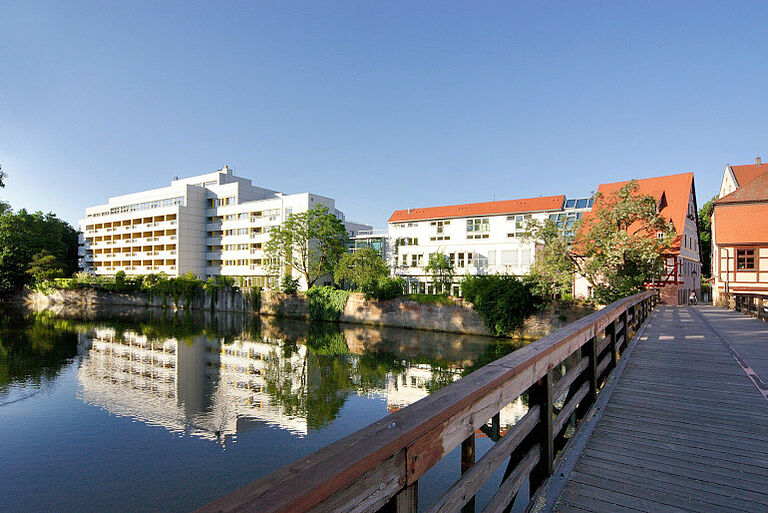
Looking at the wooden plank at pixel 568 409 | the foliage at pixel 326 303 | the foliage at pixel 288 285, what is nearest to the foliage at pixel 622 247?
the foliage at pixel 326 303

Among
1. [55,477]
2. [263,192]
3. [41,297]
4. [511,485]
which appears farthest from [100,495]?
[41,297]

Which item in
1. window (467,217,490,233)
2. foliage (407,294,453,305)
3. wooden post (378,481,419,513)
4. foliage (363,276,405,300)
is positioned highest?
window (467,217,490,233)

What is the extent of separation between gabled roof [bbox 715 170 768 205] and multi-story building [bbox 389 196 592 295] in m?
9.77

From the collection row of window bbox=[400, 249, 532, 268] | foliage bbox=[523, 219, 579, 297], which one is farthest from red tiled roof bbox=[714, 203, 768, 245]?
row of window bbox=[400, 249, 532, 268]

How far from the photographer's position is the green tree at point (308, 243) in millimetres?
44031

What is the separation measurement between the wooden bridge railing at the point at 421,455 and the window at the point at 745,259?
104ft

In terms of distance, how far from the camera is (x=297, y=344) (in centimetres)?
2850

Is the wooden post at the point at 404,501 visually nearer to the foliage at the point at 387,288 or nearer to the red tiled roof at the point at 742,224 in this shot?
→ the red tiled roof at the point at 742,224

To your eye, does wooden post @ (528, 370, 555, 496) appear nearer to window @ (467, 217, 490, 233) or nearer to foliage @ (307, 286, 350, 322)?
foliage @ (307, 286, 350, 322)

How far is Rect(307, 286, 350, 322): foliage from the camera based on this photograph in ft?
126

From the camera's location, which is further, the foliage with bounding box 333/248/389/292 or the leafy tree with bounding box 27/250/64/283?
the leafy tree with bounding box 27/250/64/283

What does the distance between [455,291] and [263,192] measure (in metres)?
32.5

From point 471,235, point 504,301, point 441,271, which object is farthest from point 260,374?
point 471,235

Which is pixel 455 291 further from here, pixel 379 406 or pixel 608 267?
pixel 379 406
